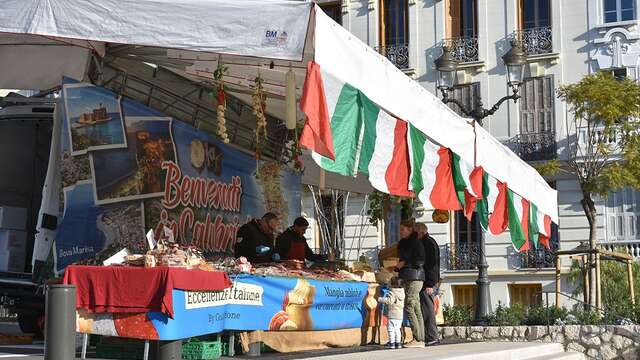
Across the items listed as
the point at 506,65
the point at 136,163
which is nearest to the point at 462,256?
the point at 506,65

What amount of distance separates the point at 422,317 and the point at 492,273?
69.2 feet

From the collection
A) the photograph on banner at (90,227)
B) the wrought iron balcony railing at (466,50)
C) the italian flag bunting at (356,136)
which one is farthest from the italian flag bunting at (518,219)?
the wrought iron balcony railing at (466,50)

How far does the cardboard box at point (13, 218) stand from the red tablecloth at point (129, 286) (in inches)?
224

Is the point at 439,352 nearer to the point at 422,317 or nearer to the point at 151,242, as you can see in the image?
the point at 422,317

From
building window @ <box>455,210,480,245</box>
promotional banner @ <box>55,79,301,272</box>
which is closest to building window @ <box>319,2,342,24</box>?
building window @ <box>455,210,480,245</box>

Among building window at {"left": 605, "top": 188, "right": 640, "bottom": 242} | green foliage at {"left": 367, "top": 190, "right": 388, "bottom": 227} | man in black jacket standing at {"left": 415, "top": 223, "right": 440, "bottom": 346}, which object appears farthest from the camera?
building window at {"left": 605, "top": 188, "right": 640, "bottom": 242}

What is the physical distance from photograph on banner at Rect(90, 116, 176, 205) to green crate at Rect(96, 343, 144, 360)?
271 centimetres

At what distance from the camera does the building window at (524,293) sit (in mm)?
34625

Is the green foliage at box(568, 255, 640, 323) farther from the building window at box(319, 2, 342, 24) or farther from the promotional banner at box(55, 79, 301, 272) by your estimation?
the building window at box(319, 2, 342, 24)

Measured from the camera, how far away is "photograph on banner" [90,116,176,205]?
1351 cm

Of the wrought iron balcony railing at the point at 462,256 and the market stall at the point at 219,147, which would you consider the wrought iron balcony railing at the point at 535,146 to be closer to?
the wrought iron balcony railing at the point at 462,256

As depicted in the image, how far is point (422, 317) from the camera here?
14680mm

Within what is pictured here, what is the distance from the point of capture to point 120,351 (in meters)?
11.1

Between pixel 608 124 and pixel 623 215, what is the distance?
5.24m
